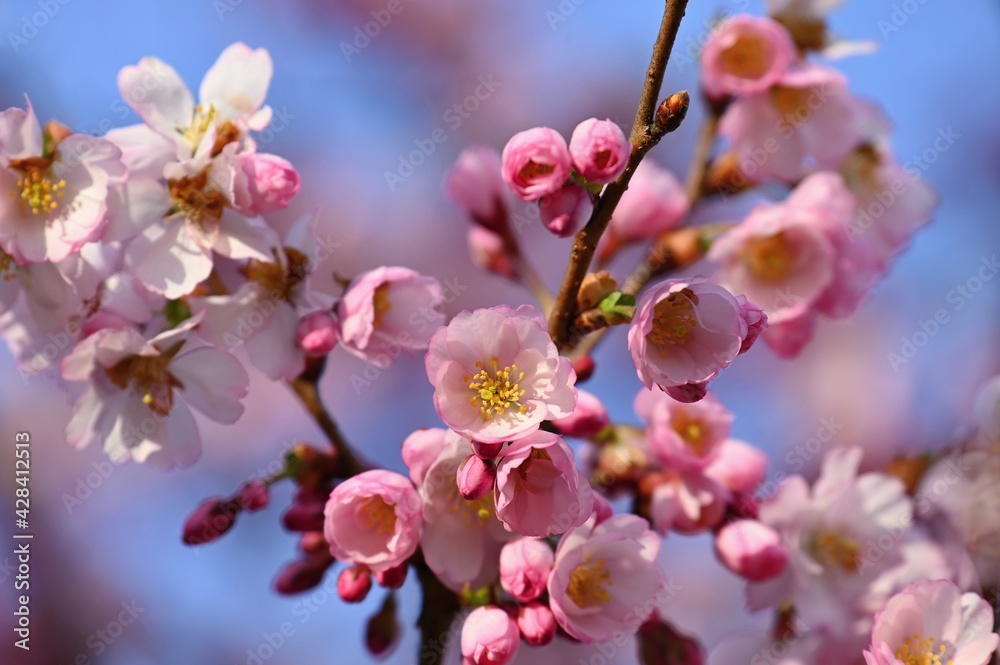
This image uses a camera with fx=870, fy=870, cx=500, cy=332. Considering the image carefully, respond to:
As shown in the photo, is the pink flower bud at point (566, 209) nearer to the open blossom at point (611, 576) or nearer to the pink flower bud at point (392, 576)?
the open blossom at point (611, 576)

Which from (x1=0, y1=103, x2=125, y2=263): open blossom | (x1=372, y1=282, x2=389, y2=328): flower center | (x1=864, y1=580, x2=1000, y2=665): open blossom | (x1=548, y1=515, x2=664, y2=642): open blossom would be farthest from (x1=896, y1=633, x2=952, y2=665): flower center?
(x1=0, y1=103, x2=125, y2=263): open blossom

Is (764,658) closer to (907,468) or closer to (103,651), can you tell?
(907,468)

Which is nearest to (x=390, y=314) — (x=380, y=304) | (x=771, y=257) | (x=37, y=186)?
(x=380, y=304)

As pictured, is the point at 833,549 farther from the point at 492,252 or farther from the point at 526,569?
the point at 492,252

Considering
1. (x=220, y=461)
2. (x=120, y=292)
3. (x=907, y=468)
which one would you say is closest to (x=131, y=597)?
(x=220, y=461)

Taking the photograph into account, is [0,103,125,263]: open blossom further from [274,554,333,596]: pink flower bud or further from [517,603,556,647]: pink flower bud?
[517,603,556,647]: pink flower bud

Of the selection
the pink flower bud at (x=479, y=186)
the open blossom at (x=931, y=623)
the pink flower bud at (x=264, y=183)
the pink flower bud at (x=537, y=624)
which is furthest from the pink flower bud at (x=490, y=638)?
the pink flower bud at (x=479, y=186)
